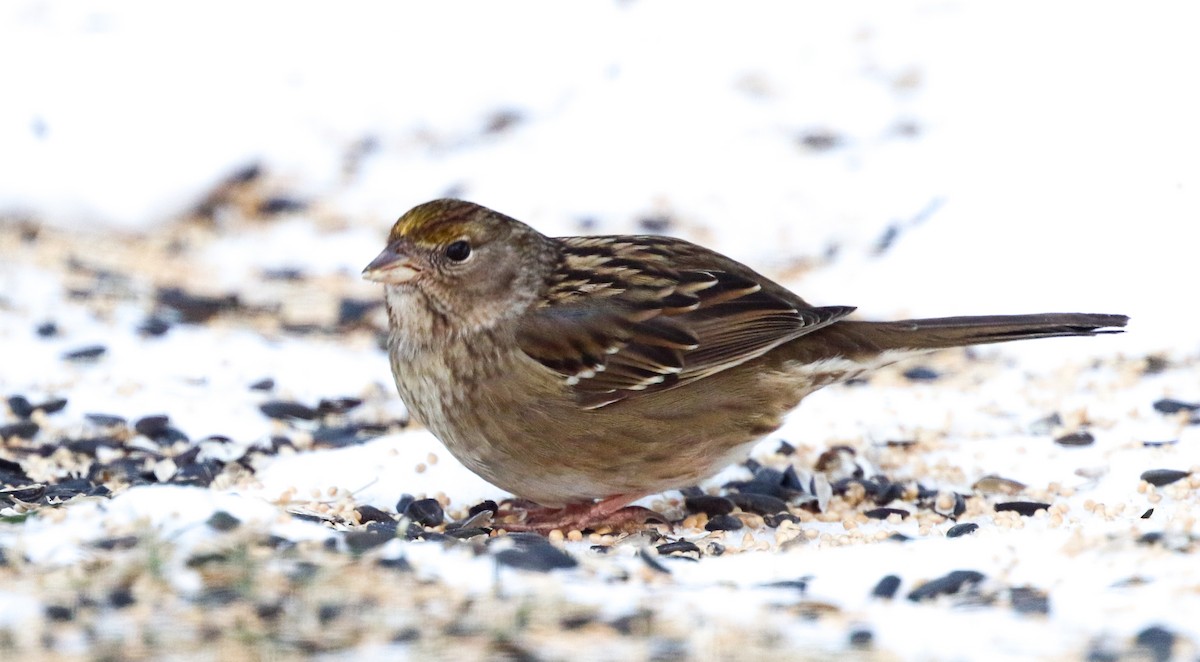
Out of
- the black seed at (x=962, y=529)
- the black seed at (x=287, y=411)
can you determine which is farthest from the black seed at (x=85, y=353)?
the black seed at (x=962, y=529)

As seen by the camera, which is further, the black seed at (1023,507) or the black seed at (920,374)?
the black seed at (920,374)

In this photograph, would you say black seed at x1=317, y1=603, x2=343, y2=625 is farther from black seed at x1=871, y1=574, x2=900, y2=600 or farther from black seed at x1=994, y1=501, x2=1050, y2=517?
black seed at x1=994, y1=501, x2=1050, y2=517

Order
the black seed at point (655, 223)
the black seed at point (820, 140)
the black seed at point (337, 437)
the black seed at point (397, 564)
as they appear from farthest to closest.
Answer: the black seed at point (820, 140)
the black seed at point (655, 223)
the black seed at point (337, 437)
the black seed at point (397, 564)

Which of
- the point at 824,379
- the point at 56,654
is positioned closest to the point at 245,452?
the point at 824,379

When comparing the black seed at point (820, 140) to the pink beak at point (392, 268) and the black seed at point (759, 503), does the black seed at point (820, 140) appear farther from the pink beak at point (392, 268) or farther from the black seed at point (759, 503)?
the pink beak at point (392, 268)

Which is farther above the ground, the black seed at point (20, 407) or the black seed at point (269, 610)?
the black seed at point (20, 407)
